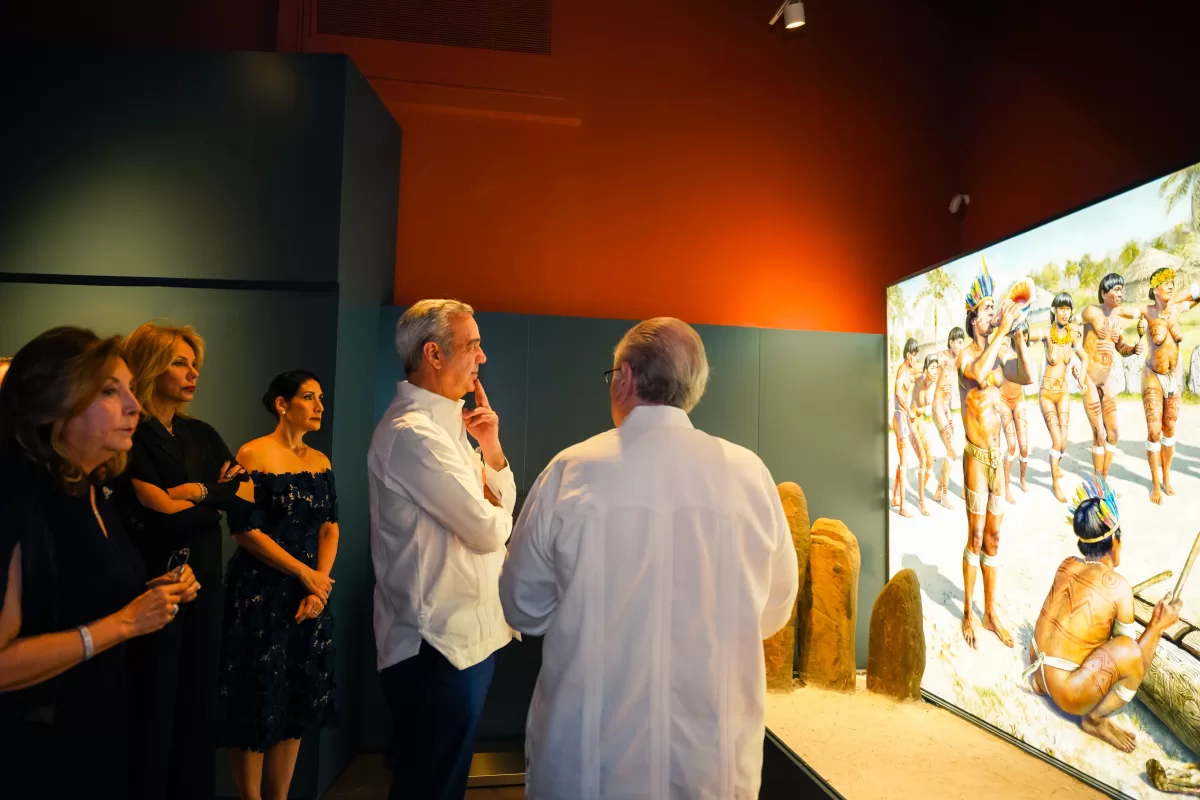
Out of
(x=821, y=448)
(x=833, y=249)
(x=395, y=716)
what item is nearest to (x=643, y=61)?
(x=833, y=249)

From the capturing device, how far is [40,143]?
10.3ft

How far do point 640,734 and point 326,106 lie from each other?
2.76 m

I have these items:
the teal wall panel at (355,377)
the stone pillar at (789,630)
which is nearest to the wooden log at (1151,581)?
the stone pillar at (789,630)

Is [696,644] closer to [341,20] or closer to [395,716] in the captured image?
[395,716]

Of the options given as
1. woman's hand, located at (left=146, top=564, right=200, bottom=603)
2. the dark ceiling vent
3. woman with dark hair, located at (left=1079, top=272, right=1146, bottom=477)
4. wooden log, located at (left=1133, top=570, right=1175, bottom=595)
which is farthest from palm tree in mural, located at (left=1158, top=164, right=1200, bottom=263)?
the dark ceiling vent

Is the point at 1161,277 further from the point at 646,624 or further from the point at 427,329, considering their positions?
the point at 427,329

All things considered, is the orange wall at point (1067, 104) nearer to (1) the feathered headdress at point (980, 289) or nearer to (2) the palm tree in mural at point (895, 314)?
(1) the feathered headdress at point (980, 289)

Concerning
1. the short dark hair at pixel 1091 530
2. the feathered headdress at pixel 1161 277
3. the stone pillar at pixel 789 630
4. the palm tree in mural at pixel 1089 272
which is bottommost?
the stone pillar at pixel 789 630

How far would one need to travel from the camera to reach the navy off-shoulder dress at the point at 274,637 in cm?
261

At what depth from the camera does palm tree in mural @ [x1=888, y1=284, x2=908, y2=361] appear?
151 inches

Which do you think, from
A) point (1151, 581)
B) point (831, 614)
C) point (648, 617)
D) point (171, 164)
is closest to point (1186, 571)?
point (1151, 581)

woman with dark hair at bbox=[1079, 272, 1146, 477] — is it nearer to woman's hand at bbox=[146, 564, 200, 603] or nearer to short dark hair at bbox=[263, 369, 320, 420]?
woman's hand at bbox=[146, 564, 200, 603]

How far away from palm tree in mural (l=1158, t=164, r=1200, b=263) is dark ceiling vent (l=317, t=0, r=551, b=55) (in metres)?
3.01

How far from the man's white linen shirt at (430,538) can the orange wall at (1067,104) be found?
2226 millimetres
